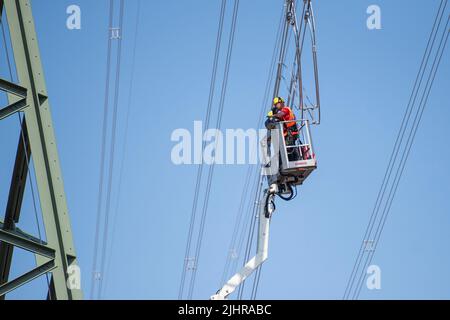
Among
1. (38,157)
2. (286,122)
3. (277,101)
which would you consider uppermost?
(277,101)

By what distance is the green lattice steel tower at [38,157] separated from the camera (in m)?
12.6

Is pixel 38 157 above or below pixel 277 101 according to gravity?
below

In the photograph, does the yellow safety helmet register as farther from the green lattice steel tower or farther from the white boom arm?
the green lattice steel tower

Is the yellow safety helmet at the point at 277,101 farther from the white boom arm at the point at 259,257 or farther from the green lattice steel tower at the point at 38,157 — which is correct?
the green lattice steel tower at the point at 38,157

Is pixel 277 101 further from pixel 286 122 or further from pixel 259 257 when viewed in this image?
pixel 259 257

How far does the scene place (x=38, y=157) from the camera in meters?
13.1

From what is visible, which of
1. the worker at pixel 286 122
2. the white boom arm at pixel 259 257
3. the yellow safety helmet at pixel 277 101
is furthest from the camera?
the white boom arm at pixel 259 257

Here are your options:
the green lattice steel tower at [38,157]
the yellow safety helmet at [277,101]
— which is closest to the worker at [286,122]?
the yellow safety helmet at [277,101]

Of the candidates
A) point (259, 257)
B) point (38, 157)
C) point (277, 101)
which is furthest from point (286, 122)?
point (38, 157)

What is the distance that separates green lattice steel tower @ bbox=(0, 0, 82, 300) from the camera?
41.2 ft

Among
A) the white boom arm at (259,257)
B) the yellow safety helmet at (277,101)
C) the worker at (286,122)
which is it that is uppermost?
the yellow safety helmet at (277,101)

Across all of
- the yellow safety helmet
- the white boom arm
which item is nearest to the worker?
the yellow safety helmet
